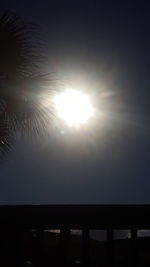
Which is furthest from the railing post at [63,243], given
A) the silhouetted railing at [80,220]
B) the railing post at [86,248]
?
the railing post at [86,248]

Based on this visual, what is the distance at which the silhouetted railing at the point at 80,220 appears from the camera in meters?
2.41

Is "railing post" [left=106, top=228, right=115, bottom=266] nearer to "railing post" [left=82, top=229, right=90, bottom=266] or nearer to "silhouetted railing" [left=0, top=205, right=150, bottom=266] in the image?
"silhouetted railing" [left=0, top=205, right=150, bottom=266]

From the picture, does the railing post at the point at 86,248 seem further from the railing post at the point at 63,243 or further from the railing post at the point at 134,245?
the railing post at the point at 134,245

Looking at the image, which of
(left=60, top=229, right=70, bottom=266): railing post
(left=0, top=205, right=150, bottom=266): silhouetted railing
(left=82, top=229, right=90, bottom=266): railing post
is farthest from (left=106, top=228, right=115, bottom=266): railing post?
(left=60, top=229, right=70, bottom=266): railing post

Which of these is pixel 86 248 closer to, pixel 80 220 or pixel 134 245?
pixel 80 220

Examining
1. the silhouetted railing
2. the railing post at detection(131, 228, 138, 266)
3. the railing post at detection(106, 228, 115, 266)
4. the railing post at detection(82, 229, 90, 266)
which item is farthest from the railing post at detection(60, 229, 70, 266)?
the railing post at detection(131, 228, 138, 266)

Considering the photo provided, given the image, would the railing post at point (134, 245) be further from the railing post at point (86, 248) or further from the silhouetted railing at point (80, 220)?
the railing post at point (86, 248)

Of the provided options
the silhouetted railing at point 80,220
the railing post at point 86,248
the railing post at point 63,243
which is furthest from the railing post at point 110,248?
the railing post at point 63,243

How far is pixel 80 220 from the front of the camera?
2418 mm

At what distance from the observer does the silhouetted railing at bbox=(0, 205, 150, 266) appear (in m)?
2.41

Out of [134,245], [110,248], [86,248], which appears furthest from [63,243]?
[134,245]

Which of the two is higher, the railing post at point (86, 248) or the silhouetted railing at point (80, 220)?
the silhouetted railing at point (80, 220)

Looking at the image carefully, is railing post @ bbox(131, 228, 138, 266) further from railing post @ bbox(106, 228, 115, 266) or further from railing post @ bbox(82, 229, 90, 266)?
railing post @ bbox(82, 229, 90, 266)

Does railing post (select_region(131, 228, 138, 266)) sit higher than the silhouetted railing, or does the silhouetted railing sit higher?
the silhouetted railing
